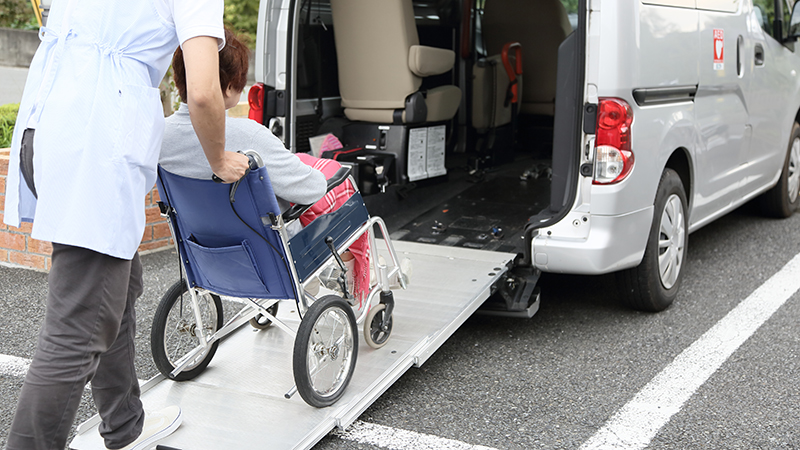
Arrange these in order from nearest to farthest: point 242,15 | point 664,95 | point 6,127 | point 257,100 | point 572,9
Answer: point 664,95 < point 257,100 < point 6,127 < point 572,9 < point 242,15

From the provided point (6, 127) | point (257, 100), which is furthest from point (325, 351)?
point (6, 127)

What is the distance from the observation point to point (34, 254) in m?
5.07

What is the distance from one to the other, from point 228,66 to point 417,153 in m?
2.88

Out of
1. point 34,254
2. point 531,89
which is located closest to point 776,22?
point 531,89

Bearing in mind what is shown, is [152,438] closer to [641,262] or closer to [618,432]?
[618,432]

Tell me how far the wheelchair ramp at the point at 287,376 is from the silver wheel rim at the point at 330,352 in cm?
8

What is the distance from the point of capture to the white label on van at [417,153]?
17.5 feet

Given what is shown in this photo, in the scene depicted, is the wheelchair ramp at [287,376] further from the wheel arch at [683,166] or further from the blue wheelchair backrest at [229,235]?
the wheel arch at [683,166]

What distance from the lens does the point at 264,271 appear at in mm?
2920

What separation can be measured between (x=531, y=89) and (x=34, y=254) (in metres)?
4.39

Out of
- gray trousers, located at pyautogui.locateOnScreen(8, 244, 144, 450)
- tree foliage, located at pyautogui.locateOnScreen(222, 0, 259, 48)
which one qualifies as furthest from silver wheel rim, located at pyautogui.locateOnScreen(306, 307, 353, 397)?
tree foliage, located at pyautogui.locateOnScreen(222, 0, 259, 48)

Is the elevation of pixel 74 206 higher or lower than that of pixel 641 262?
higher

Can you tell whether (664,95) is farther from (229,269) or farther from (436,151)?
(229,269)

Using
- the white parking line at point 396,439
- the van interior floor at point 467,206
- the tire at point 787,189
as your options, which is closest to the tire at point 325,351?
the white parking line at point 396,439
